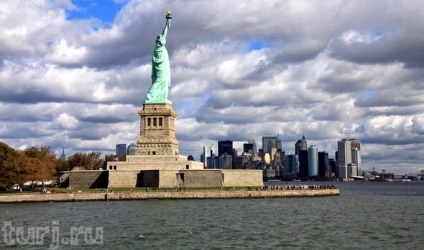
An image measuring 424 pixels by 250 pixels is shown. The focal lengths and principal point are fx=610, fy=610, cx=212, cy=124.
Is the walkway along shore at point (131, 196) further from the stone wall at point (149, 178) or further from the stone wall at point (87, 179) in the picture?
the stone wall at point (87, 179)

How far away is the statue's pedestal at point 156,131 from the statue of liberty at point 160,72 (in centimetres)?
155

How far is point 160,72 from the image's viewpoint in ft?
318

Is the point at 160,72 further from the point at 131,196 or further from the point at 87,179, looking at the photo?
the point at 131,196

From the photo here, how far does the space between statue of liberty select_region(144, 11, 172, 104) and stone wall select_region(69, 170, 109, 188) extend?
14.5 m

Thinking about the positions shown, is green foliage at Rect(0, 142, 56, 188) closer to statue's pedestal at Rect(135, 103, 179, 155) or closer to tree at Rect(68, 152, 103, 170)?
statue's pedestal at Rect(135, 103, 179, 155)

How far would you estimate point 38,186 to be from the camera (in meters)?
98.1

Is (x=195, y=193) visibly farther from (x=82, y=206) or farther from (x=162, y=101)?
(x=162, y=101)

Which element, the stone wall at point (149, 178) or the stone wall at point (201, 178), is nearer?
the stone wall at point (149, 178)

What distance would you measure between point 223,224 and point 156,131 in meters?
45.6

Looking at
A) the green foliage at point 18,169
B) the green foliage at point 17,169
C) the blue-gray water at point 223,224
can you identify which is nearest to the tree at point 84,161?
the green foliage at point 18,169

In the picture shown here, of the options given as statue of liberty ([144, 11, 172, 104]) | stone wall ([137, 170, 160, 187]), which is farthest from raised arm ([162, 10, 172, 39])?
stone wall ([137, 170, 160, 187])

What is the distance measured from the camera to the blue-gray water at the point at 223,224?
40000 mm

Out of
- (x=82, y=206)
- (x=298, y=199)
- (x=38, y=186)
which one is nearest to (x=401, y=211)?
(x=298, y=199)

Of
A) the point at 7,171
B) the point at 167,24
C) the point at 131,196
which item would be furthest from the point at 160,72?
the point at 7,171
